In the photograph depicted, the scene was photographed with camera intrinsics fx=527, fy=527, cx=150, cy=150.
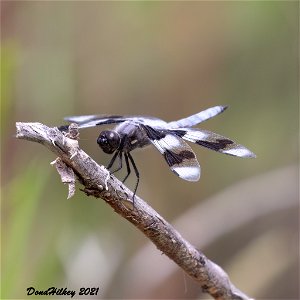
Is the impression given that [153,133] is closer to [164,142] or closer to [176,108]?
[164,142]

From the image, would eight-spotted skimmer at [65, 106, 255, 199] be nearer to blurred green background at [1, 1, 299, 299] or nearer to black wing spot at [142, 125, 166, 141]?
black wing spot at [142, 125, 166, 141]

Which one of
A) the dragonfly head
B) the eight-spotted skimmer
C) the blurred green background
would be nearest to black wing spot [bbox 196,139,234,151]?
the eight-spotted skimmer

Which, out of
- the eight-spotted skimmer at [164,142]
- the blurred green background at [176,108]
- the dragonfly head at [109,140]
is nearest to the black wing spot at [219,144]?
the eight-spotted skimmer at [164,142]

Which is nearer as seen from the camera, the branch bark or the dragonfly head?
the branch bark

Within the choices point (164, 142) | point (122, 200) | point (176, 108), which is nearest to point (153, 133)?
point (164, 142)

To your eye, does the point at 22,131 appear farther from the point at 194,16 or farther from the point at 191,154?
the point at 194,16

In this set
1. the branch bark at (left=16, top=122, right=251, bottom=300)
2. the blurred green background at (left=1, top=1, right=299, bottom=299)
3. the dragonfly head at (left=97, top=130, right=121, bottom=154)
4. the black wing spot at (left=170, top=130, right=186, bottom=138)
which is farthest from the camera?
the blurred green background at (left=1, top=1, right=299, bottom=299)
